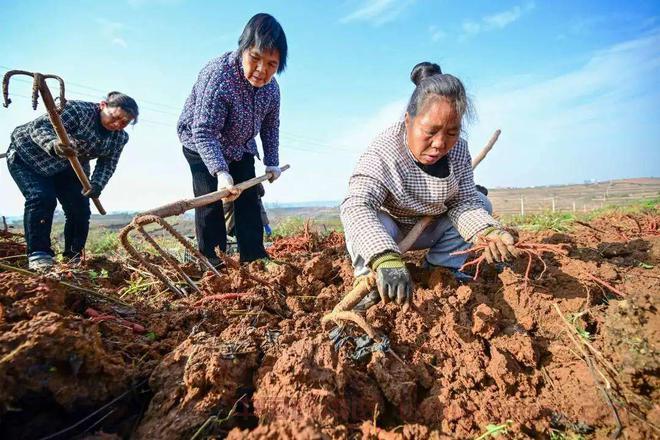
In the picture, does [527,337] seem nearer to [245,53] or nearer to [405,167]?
[405,167]

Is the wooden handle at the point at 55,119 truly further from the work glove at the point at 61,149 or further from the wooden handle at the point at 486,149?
the wooden handle at the point at 486,149

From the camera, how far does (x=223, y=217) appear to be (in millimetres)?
3113

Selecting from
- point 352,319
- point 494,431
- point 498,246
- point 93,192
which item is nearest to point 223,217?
point 93,192

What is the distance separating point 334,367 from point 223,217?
6.80 feet

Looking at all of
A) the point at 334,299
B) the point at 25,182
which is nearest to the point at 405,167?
the point at 334,299

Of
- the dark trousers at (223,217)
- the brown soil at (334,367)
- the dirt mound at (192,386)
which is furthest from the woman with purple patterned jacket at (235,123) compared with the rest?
the dirt mound at (192,386)

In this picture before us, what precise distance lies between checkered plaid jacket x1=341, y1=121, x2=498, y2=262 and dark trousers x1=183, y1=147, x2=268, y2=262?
4.21 feet

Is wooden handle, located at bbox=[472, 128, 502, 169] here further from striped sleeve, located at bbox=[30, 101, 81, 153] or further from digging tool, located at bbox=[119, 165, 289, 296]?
striped sleeve, located at bbox=[30, 101, 81, 153]

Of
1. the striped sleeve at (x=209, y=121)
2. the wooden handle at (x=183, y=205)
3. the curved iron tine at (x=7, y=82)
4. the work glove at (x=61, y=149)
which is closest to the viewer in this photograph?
the wooden handle at (x=183, y=205)

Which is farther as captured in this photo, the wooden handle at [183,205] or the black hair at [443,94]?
the wooden handle at [183,205]

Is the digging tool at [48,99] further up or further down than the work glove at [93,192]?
further up

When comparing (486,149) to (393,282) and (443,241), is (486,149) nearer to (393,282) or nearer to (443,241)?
(443,241)

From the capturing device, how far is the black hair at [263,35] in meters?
2.62

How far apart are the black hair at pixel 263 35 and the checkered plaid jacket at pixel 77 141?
1614 millimetres
